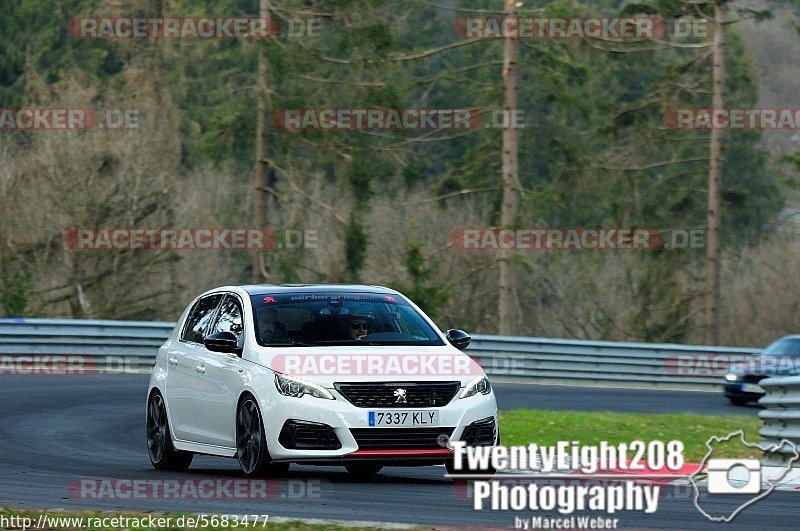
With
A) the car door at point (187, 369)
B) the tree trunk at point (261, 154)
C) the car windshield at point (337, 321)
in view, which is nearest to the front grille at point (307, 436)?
the car windshield at point (337, 321)

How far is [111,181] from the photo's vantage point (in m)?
38.2

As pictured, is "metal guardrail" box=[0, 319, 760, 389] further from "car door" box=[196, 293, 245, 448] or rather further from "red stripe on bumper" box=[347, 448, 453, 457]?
"red stripe on bumper" box=[347, 448, 453, 457]

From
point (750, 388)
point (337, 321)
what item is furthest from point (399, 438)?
point (750, 388)

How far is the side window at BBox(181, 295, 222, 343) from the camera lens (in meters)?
13.7

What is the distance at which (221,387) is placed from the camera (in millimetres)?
12656

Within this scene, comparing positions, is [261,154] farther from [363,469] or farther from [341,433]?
[341,433]

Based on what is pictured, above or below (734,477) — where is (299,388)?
above

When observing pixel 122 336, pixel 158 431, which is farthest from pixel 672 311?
pixel 158 431

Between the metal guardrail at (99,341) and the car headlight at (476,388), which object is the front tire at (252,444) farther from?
the metal guardrail at (99,341)

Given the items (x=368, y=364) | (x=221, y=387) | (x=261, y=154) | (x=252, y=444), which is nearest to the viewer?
(x=368, y=364)

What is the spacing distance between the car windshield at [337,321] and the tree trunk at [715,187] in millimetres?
25269

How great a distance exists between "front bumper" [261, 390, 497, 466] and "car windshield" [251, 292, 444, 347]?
0.84 meters

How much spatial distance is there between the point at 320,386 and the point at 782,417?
16.0 ft

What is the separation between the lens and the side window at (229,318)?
13.0m
